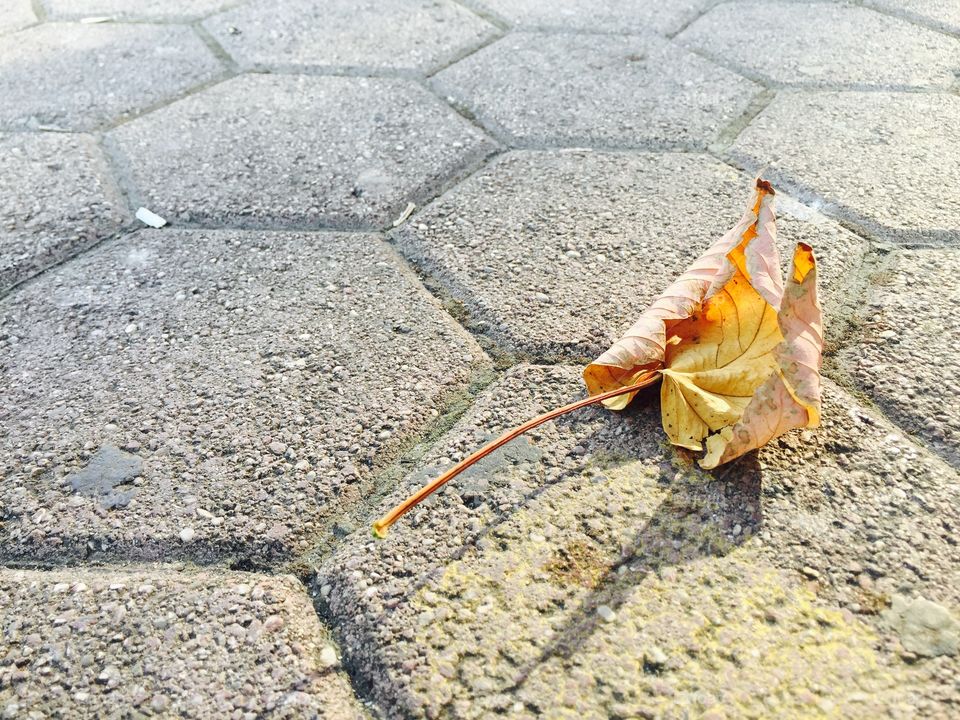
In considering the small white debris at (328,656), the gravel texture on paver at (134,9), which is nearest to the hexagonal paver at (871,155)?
the small white debris at (328,656)

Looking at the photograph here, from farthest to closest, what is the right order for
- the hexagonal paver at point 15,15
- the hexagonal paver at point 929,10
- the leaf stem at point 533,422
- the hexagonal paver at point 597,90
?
1. the hexagonal paver at point 15,15
2. the hexagonal paver at point 929,10
3. the hexagonal paver at point 597,90
4. the leaf stem at point 533,422

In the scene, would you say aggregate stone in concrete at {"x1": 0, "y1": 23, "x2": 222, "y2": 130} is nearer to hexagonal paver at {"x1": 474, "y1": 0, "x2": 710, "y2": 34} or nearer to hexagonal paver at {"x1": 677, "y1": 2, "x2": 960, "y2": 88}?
hexagonal paver at {"x1": 474, "y1": 0, "x2": 710, "y2": 34}

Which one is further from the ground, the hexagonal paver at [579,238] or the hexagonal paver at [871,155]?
the hexagonal paver at [871,155]

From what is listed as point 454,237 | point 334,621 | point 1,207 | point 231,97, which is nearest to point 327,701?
point 334,621

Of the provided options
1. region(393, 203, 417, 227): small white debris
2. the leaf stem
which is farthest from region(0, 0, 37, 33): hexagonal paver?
the leaf stem

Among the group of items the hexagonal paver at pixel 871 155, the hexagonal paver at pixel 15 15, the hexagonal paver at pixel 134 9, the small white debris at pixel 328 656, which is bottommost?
the small white debris at pixel 328 656

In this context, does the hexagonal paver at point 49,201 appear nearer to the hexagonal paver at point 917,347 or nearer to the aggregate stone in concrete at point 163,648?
the aggregate stone in concrete at point 163,648
